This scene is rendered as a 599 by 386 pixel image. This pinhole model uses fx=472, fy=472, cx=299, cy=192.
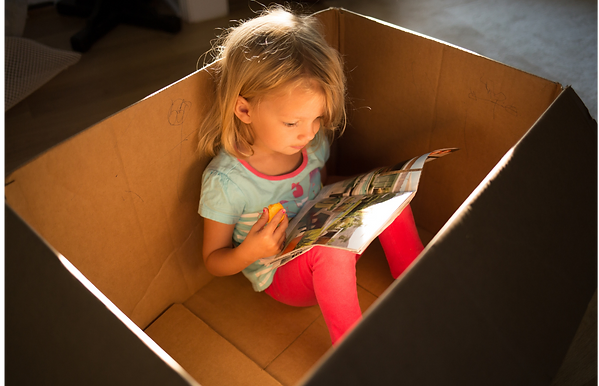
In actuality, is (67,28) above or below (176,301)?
above

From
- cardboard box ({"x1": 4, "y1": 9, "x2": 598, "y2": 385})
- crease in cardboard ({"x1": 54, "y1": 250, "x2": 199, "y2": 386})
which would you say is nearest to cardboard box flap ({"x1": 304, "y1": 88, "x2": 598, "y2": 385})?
cardboard box ({"x1": 4, "y1": 9, "x2": 598, "y2": 385})

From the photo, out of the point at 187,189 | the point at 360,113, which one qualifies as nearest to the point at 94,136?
the point at 187,189

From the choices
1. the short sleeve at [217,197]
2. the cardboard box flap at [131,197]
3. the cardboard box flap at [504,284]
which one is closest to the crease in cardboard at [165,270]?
the cardboard box flap at [131,197]

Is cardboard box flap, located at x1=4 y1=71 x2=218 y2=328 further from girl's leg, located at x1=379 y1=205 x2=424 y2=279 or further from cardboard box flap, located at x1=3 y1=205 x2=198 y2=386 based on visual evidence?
girl's leg, located at x1=379 y1=205 x2=424 y2=279

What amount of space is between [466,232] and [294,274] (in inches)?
16.6

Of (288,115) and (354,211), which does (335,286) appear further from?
(288,115)

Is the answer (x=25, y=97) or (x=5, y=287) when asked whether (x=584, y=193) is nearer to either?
(x=5, y=287)

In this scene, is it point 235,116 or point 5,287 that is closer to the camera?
point 5,287

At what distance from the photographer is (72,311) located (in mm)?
425

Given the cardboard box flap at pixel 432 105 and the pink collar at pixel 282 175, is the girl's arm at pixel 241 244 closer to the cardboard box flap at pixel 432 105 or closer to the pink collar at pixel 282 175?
Answer: the pink collar at pixel 282 175

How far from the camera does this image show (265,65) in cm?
70

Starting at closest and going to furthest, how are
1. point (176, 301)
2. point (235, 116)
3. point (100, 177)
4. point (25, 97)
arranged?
point (100, 177)
point (235, 116)
point (176, 301)
point (25, 97)

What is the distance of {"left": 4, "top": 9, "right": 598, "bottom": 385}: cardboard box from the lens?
404 millimetres

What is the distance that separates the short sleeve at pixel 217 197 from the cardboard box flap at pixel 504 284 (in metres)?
0.44
